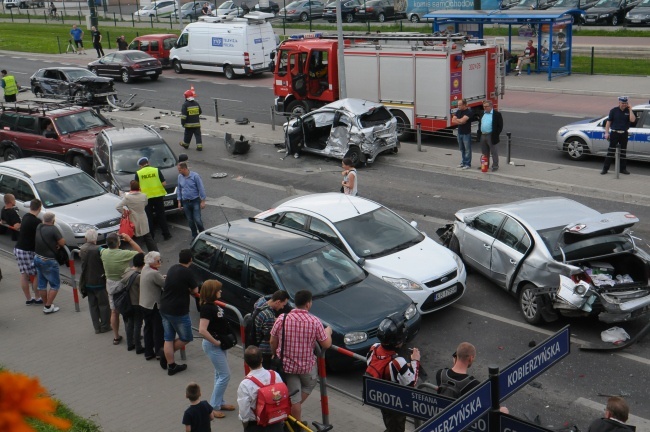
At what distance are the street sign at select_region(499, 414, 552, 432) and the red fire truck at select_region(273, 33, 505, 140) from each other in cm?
1896

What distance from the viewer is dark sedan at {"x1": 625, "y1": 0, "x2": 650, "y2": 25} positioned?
41.6 meters

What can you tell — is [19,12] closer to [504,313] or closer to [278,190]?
[278,190]

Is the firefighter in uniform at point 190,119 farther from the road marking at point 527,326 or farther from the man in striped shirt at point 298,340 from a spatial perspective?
the man in striped shirt at point 298,340

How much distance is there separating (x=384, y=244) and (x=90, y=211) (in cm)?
653

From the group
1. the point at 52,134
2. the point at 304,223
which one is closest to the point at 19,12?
the point at 52,134

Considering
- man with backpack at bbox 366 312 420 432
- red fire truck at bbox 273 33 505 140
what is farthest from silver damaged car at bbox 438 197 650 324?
red fire truck at bbox 273 33 505 140

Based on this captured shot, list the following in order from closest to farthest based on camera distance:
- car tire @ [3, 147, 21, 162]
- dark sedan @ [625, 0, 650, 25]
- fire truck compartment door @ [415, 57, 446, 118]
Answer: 1. car tire @ [3, 147, 21, 162]
2. fire truck compartment door @ [415, 57, 446, 118]
3. dark sedan @ [625, 0, 650, 25]

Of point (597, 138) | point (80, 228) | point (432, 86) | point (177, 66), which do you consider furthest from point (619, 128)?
point (177, 66)

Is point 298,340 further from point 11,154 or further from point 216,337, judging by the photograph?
point 11,154

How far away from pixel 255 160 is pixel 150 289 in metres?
13.2

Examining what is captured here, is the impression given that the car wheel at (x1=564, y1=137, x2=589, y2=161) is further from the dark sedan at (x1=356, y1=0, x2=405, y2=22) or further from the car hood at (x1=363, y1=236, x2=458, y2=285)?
the dark sedan at (x1=356, y1=0, x2=405, y2=22)

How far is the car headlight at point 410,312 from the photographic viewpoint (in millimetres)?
10641

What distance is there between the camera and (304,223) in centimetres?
1301

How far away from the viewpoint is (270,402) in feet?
24.0
